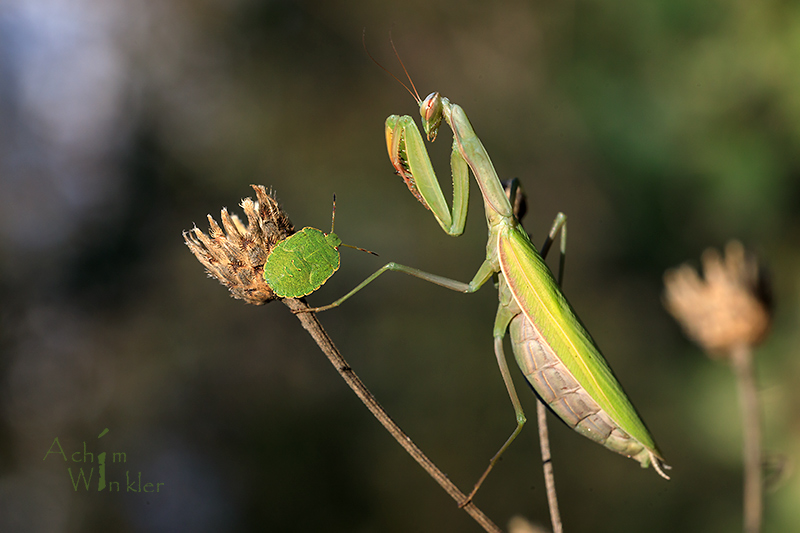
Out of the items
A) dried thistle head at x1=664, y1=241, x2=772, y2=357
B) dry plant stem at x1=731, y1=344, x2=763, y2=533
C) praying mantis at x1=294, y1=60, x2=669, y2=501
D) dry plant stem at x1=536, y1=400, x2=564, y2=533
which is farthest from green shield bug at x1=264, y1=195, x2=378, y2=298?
dried thistle head at x1=664, y1=241, x2=772, y2=357

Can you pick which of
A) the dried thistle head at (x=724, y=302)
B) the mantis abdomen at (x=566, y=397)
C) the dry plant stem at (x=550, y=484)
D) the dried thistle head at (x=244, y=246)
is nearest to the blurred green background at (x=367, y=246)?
the dried thistle head at (x=724, y=302)

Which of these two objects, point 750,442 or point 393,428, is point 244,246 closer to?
point 393,428

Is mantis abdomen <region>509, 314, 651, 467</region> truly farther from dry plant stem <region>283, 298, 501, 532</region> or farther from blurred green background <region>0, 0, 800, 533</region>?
blurred green background <region>0, 0, 800, 533</region>

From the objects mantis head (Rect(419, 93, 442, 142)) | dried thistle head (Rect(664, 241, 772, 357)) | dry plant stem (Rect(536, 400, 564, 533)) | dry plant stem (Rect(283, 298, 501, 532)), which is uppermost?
mantis head (Rect(419, 93, 442, 142))

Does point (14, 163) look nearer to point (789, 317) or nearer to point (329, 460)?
point (329, 460)

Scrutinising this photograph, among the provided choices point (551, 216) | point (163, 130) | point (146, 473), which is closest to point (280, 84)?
point (163, 130)

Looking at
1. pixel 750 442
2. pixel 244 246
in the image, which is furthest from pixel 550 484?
pixel 244 246
